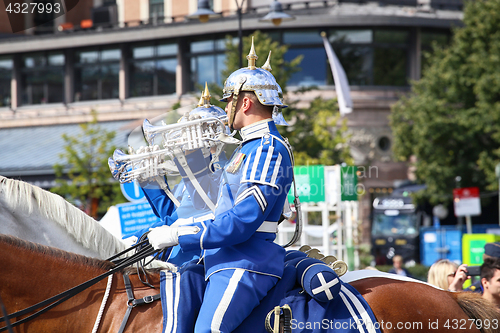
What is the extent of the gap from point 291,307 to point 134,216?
19.0ft

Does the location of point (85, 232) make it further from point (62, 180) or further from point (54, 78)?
point (54, 78)

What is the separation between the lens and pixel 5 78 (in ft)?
95.5

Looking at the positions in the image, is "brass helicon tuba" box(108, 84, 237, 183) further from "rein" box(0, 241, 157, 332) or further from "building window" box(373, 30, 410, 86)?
"building window" box(373, 30, 410, 86)

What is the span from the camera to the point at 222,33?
25656 mm

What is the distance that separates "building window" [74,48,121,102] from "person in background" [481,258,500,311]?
25.3m

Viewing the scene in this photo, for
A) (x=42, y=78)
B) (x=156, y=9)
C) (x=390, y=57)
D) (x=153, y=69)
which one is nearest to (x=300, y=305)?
(x=390, y=57)

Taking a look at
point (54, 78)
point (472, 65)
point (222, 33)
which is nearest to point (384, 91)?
point (472, 65)

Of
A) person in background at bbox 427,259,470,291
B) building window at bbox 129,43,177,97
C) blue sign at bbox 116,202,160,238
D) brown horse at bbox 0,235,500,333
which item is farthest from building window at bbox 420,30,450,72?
brown horse at bbox 0,235,500,333

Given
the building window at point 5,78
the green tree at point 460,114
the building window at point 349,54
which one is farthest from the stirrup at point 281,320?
the building window at point 5,78

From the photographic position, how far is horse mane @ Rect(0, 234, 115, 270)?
11.2ft

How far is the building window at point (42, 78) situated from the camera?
2864 centimetres

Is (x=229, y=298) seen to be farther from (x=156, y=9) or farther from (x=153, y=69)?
(x=156, y=9)

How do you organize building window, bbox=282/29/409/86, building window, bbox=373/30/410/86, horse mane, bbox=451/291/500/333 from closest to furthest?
horse mane, bbox=451/291/500/333, building window, bbox=282/29/409/86, building window, bbox=373/30/410/86

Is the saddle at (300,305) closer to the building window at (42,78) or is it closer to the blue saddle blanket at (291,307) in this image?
the blue saddle blanket at (291,307)
